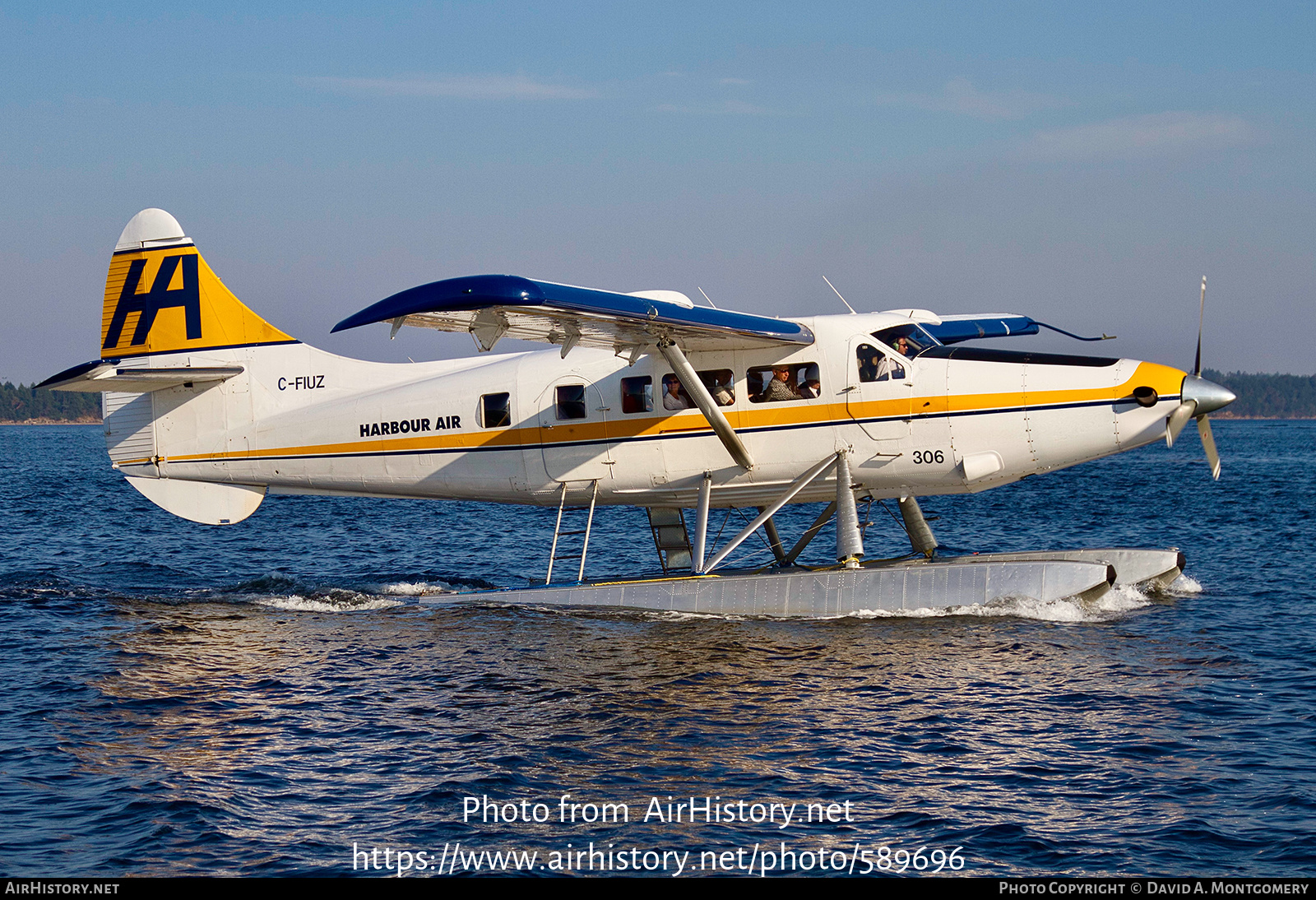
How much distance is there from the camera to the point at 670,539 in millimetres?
16250

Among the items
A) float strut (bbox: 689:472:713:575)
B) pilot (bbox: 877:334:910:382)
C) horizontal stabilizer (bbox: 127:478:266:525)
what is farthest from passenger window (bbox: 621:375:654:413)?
horizontal stabilizer (bbox: 127:478:266:525)

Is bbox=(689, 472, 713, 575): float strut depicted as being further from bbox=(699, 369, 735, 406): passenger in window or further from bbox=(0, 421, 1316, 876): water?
bbox=(699, 369, 735, 406): passenger in window

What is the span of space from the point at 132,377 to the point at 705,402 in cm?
828

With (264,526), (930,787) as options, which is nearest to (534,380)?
(930,787)

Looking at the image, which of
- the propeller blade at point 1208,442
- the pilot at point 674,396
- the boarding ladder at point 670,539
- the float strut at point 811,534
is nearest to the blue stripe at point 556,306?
the pilot at point 674,396

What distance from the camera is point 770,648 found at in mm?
12484

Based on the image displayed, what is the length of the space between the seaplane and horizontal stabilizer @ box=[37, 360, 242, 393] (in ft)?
0.16

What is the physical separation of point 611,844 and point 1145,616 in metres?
9.56

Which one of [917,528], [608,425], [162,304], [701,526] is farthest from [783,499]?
[162,304]

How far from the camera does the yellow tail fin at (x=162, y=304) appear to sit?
1631cm

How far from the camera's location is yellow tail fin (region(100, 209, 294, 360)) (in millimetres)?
16312

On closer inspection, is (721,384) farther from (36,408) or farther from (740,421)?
(36,408)

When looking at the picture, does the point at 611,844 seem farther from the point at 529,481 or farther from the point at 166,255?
the point at 166,255

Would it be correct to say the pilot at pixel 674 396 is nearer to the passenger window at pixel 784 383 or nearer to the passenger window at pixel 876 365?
the passenger window at pixel 784 383
